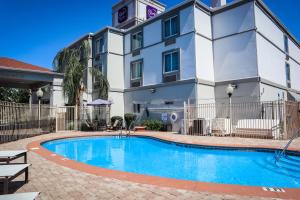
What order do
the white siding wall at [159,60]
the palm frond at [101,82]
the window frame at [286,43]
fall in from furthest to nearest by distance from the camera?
the window frame at [286,43], the palm frond at [101,82], the white siding wall at [159,60]

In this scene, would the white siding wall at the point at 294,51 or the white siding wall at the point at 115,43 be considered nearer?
the white siding wall at the point at 115,43

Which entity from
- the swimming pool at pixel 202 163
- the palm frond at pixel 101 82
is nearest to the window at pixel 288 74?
the swimming pool at pixel 202 163

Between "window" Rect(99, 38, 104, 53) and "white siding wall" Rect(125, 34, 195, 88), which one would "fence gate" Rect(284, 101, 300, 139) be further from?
"window" Rect(99, 38, 104, 53)

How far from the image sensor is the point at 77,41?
26844 mm

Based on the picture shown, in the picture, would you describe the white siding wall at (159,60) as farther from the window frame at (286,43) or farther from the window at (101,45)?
the window frame at (286,43)

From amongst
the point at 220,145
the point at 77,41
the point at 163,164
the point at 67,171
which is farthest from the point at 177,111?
the point at 77,41

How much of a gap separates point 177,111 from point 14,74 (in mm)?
12386

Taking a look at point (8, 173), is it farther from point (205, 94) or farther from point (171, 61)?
point (171, 61)

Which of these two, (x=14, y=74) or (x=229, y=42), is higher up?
(x=229, y=42)

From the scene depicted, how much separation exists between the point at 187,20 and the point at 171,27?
185 cm

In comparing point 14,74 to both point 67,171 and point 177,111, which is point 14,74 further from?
point 67,171

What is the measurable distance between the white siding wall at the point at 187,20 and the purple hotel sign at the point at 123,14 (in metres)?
16.3

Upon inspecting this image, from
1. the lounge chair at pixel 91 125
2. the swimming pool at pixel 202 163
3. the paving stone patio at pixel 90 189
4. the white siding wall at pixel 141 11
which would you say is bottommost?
the swimming pool at pixel 202 163

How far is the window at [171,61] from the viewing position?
1919 centimetres
